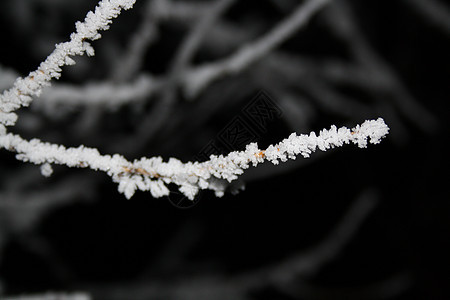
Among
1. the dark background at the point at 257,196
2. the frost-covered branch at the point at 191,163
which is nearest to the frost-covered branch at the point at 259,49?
the dark background at the point at 257,196

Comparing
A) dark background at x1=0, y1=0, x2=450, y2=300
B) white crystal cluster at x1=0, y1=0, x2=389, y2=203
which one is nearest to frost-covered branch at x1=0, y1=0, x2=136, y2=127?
white crystal cluster at x1=0, y1=0, x2=389, y2=203

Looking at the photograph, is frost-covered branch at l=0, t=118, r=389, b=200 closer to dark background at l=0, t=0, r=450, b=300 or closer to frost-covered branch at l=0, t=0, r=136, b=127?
frost-covered branch at l=0, t=0, r=136, b=127

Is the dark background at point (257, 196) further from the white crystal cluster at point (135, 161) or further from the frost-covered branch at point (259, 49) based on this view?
the white crystal cluster at point (135, 161)

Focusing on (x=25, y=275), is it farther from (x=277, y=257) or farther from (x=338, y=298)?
(x=338, y=298)

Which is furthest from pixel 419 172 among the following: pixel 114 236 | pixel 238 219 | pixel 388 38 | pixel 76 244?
pixel 76 244

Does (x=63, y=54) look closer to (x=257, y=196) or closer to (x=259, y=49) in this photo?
(x=259, y=49)
